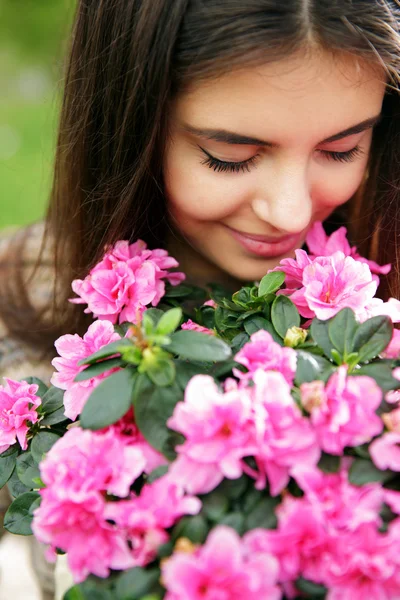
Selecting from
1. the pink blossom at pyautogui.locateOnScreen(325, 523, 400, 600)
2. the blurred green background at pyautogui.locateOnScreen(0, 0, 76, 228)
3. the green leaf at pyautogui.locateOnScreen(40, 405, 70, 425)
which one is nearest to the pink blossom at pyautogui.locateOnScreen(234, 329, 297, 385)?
the pink blossom at pyautogui.locateOnScreen(325, 523, 400, 600)

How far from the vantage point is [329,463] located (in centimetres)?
86

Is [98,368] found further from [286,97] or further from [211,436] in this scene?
[286,97]

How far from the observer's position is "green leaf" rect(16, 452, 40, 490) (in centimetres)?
106

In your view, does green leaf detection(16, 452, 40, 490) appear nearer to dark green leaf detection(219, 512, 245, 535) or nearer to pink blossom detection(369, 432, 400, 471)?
dark green leaf detection(219, 512, 245, 535)

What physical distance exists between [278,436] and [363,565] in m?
0.16

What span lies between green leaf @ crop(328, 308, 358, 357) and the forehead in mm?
376

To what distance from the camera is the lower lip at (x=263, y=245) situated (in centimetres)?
146

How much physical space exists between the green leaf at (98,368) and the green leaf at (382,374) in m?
0.31

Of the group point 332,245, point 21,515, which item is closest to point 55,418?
point 21,515

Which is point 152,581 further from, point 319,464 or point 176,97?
point 176,97

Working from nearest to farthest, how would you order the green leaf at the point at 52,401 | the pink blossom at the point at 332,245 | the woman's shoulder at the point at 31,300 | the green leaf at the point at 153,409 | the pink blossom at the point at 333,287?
the green leaf at the point at 153,409
the pink blossom at the point at 333,287
the green leaf at the point at 52,401
the pink blossom at the point at 332,245
the woman's shoulder at the point at 31,300

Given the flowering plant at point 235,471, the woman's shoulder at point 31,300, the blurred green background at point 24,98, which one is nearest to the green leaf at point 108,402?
the flowering plant at point 235,471

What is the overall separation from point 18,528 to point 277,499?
0.42 metres

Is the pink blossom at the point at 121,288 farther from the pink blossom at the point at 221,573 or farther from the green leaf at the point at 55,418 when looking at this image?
the pink blossom at the point at 221,573
